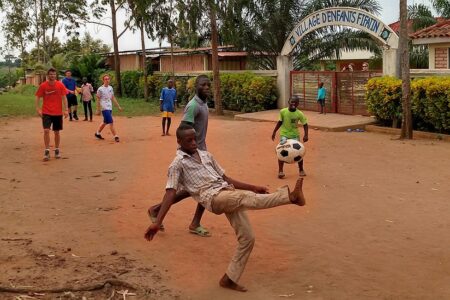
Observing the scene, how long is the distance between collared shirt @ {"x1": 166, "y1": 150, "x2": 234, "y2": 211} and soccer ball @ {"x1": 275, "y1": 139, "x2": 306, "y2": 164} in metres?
3.89

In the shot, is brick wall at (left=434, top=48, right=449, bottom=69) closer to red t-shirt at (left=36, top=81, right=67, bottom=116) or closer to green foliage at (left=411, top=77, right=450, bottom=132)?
green foliage at (left=411, top=77, right=450, bottom=132)

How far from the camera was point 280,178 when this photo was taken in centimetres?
918

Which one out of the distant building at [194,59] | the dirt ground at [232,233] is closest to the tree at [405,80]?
the dirt ground at [232,233]

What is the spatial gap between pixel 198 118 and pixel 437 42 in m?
14.2

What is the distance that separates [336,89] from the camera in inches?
770

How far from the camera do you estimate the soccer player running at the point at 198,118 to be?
5.88 m

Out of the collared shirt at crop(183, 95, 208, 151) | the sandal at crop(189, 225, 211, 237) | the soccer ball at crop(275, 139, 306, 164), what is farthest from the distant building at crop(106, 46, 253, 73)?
the sandal at crop(189, 225, 211, 237)

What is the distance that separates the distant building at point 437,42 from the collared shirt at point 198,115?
13.8 meters

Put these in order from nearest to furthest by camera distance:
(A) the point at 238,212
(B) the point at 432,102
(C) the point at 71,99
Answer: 1. (A) the point at 238,212
2. (B) the point at 432,102
3. (C) the point at 71,99

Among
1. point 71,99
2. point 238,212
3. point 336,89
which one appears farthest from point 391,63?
point 238,212

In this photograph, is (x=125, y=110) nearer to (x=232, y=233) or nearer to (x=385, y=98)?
(x=385, y=98)

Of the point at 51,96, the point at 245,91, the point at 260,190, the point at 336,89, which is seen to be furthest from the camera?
the point at 245,91

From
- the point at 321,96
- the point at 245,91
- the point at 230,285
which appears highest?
the point at 245,91

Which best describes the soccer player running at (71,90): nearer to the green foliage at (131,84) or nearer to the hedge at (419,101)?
the hedge at (419,101)
